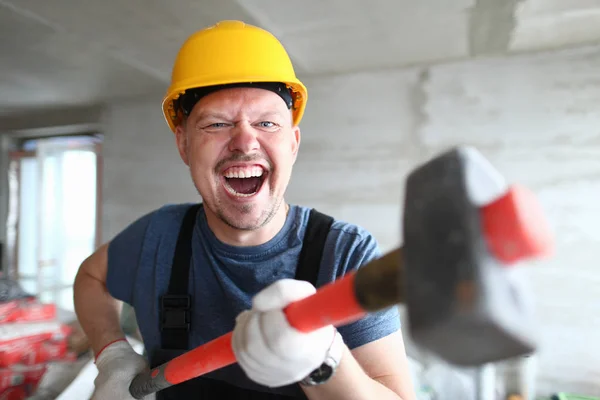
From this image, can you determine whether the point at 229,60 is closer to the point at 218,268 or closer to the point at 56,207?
the point at 218,268

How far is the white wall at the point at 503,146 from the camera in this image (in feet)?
7.83

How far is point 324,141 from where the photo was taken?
116 inches

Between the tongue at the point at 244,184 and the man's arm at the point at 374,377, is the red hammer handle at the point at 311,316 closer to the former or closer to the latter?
the man's arm at the point at 374,377

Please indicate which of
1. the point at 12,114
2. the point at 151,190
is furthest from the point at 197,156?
the point at 12,114

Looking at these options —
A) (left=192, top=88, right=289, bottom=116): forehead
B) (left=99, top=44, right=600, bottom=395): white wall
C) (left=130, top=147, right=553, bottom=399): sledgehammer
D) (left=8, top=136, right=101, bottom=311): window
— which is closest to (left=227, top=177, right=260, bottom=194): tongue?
(left=192, top=88, right=289, bottom=116): forehead

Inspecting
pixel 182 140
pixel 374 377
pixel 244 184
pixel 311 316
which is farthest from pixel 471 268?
pixel 182 140

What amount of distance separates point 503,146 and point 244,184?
6.93ft

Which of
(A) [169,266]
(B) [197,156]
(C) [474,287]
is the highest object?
(B) [197,156]

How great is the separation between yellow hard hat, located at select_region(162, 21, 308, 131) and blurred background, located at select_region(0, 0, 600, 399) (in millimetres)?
925

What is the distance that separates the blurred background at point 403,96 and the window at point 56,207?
3.03 ft

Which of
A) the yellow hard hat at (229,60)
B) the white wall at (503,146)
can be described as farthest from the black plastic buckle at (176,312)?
the white wall at (503,146)

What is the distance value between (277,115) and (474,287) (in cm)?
80

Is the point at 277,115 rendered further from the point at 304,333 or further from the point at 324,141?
the point at 324,141

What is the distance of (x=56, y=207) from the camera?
4273mm
